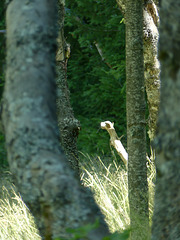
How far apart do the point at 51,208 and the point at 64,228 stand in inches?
2.8

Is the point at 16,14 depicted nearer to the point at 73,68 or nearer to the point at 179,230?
the point at 179,230

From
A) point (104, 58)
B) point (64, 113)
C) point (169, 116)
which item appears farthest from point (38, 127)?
point (104, 58)

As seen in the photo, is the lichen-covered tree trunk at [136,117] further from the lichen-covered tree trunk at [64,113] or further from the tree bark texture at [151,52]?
the tree bark texture at [151,52]

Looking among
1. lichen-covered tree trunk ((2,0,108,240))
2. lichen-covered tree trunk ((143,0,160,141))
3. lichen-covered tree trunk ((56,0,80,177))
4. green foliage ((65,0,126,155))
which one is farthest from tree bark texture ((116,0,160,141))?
lichen-covered tree trunk ((2,0,108,240))

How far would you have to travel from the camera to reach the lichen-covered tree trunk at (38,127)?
1040 millimetres

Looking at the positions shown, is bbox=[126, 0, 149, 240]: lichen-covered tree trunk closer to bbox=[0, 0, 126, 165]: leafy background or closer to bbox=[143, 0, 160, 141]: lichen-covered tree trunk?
bbox=[143, 0, 160, 141]: lichen-covered tree trunk

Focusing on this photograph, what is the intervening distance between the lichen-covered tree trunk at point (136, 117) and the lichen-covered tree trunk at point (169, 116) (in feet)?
6.13

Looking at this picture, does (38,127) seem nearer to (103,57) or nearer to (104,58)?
(103,57)

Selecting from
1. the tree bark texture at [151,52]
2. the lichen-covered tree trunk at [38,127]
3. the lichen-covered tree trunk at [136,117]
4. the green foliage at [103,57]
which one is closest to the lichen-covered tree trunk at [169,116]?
the lichen-covered tree trunk at [38,127]

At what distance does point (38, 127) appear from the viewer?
107 cm

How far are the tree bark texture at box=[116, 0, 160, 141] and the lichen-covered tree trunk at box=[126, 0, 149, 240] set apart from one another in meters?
1.21

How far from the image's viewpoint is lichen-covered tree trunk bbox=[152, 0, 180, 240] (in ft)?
3.31

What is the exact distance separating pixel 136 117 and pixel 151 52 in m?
1.63

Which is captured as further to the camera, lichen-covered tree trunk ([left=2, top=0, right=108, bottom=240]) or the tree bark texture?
the tree bark texture
